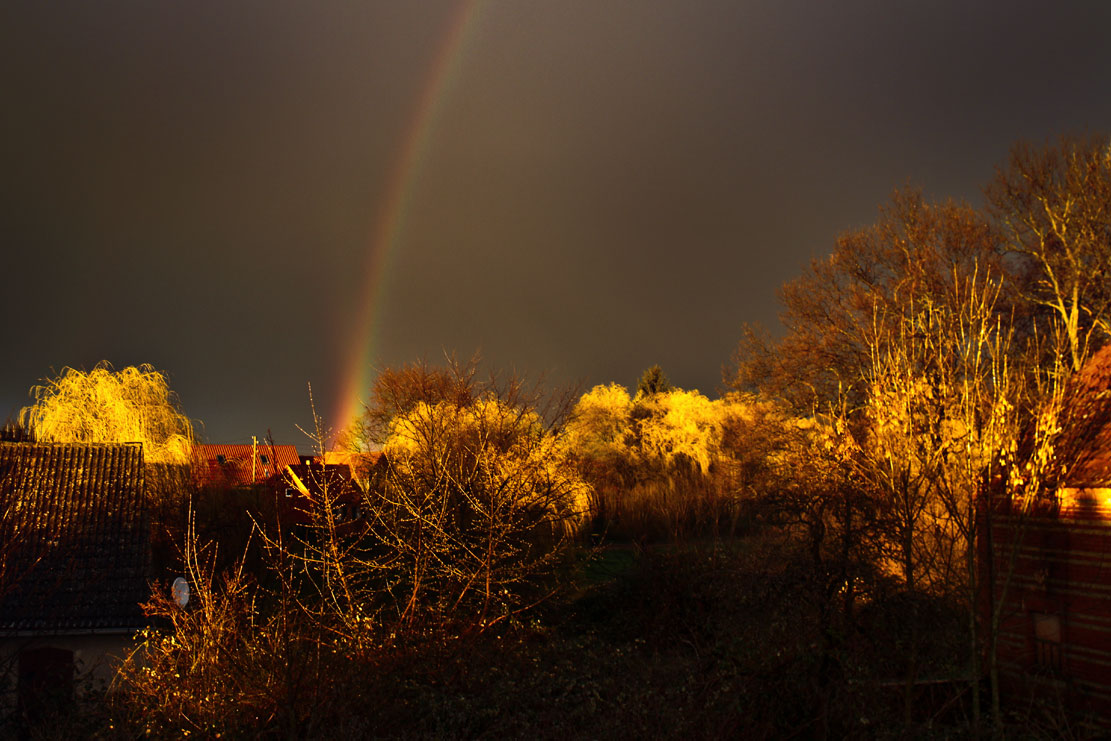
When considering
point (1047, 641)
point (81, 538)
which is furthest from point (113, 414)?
point (1047, 641)

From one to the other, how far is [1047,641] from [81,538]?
19934mm

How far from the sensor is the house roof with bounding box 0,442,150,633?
690 inches

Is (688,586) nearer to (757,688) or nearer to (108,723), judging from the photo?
(757,688)

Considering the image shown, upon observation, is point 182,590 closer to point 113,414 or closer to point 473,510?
point 473,510

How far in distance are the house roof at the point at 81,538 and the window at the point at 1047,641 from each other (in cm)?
1565

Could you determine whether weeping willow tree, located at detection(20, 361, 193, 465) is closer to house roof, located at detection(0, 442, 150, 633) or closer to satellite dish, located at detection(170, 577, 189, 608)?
house roof, located at detection(0, 442, 150, 633)

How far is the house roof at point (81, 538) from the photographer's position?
17516mm

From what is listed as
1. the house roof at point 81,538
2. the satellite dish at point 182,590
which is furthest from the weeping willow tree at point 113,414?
the satellite dish at point 182,590

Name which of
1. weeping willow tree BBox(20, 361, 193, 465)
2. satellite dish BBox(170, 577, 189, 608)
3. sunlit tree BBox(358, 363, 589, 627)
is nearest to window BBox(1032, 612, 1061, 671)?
sunlit tree BBox(358, 363, 589, 627)

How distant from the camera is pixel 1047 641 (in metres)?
9.57

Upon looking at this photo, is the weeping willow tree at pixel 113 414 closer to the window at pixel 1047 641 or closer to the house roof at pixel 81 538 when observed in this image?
the house roof at pixel 81 538

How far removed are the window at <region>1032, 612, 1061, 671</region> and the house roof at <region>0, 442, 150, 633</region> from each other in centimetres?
1565

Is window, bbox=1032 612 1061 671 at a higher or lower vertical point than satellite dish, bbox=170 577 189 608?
lower

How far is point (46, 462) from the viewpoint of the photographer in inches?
865
